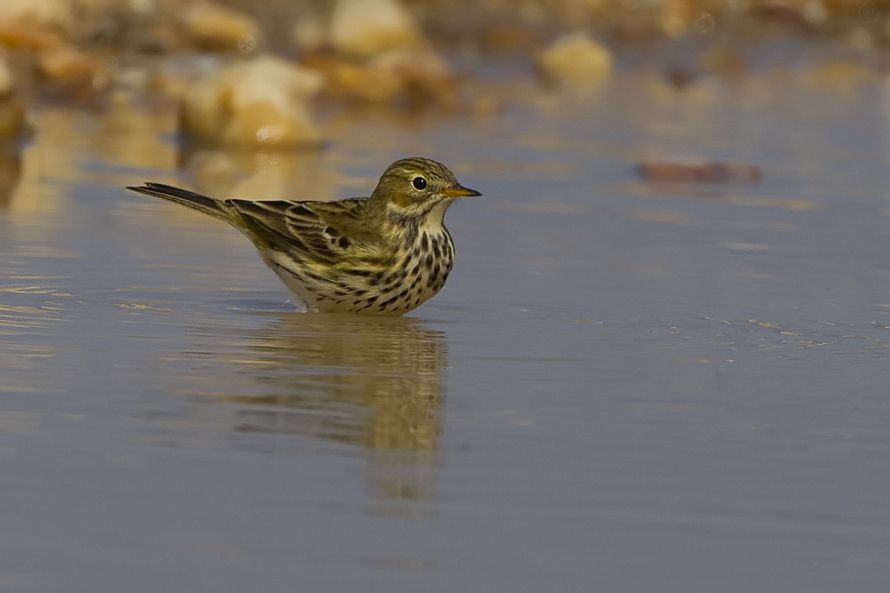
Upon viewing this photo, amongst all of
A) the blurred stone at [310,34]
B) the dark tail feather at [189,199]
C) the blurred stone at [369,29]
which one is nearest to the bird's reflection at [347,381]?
the dark tail feather at [189,199]

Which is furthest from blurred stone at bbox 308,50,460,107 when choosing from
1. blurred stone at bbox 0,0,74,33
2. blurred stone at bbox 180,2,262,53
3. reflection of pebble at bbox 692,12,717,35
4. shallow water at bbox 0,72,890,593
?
reflection of pebble at bbox 692,12,717,35

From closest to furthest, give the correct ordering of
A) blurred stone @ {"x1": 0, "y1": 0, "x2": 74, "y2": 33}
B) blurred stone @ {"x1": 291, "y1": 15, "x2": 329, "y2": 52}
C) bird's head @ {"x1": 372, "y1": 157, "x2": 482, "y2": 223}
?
1. bird's head @ {"x1": 372, "y1": 157, "x2": 482, "y2": 223}
2. blurred stone @ {"x1": 0, "y1": 0, "x2": 74, "y2": 33}
3. blurred stone @ {"x1": 291, "y1": 15, "x2": 329, "y2": 52}

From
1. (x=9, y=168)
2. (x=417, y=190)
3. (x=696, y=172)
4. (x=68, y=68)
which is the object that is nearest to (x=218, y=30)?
(x=68, y=68)

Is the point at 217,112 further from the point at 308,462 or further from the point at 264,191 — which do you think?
the point at 308,462

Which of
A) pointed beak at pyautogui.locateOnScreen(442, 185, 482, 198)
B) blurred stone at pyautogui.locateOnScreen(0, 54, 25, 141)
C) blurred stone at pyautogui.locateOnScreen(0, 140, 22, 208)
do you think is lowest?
pointed beak at pyautogui.locateOnScreen(442, 185, 482, 198)

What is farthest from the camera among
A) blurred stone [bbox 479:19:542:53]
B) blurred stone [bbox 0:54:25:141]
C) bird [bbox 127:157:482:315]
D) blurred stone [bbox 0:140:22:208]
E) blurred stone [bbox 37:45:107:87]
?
blurred stone [bbox 479:19:542:53]

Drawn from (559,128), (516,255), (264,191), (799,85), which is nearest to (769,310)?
(516,255)

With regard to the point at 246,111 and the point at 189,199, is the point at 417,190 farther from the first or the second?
the point at 246,111

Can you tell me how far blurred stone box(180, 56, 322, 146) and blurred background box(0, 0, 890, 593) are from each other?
0.8 inches

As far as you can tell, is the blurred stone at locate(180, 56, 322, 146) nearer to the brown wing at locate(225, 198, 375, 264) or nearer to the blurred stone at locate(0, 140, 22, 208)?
the blurred stone at locate(0, 140, 22, 208)

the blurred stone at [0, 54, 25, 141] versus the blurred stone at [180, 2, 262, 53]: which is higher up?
the blurred stone at [180, 2, 262, 53]

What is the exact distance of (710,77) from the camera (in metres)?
19.0

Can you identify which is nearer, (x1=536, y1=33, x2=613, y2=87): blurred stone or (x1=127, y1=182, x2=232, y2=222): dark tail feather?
(x1=127, y1=182, x2=232, y2=222): dark tail feather

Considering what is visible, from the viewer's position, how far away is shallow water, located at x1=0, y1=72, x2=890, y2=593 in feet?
14.8
